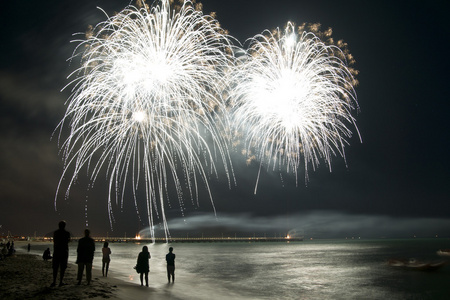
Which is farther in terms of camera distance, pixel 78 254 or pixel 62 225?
pixel 78 254

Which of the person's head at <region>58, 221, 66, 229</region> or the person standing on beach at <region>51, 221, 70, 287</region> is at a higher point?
the person's head at <region>58, 221, 66, 229</region>

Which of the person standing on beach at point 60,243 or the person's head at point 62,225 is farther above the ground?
the person's head at point 62,225

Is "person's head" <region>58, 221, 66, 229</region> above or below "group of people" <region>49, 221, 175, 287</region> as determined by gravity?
above

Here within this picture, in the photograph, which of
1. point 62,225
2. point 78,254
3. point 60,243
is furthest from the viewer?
point 78,254

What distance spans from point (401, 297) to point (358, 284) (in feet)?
22.2

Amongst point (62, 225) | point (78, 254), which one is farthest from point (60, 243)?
point (78, 254)

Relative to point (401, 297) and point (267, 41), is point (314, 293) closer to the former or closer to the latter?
point (401, 297)

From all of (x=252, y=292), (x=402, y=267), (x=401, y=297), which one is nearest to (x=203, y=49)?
(x=252, y=292)

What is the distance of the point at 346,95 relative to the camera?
2598 centimetres

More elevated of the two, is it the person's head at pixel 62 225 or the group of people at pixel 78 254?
the person's head at pixel 62 225

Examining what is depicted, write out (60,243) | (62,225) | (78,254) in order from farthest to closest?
(78,254) < (62,225) < (60,243)

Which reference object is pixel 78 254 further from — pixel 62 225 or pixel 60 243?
pixel 62 225

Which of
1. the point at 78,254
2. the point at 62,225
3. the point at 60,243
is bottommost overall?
the point at 78,254

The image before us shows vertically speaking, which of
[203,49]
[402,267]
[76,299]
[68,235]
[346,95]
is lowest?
[402,267]
